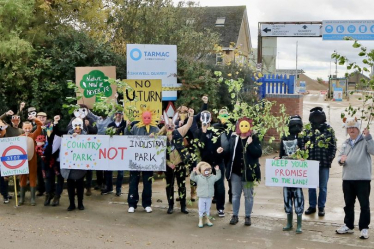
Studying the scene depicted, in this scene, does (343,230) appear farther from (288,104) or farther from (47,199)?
(288,104)

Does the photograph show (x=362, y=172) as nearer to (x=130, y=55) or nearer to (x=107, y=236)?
(x=107, y=236)

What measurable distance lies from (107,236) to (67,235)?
608 mm

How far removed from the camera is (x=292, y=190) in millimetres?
7773

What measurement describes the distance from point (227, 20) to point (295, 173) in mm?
34654

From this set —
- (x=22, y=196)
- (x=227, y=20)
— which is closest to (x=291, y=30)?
(x=22, y=196)

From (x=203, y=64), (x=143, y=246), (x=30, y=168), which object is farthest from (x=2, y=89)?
(x=143, y=246)

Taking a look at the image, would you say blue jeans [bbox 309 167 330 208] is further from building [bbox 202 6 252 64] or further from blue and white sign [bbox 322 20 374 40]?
building [bbox 202 6 252 64]

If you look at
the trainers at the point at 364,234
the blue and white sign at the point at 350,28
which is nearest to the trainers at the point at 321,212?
the trainers at the point at 364,234

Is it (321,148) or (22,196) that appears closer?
→ (321,148)

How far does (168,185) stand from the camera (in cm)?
872

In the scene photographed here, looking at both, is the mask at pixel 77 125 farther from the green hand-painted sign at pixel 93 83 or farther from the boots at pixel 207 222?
the green hand-painted sign at pixel 93 83

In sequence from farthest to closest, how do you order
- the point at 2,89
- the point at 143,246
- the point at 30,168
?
the point at 2,89 → the point at 30,168 → the point at 143,246

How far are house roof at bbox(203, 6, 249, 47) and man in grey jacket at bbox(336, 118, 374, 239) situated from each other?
106 ft

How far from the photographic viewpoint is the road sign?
23328mm
